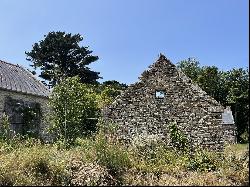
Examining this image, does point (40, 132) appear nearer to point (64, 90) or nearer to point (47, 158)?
point (64, 90)

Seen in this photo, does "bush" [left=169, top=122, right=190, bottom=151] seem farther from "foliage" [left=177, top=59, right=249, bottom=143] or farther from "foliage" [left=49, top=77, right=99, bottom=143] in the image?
"foliage" [left=177, top=59, right=249, bottom=143]

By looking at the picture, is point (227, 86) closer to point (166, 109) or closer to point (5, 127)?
point (166, 109)

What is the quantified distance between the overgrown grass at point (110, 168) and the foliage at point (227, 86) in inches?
1477

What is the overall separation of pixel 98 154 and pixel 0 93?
14578mm

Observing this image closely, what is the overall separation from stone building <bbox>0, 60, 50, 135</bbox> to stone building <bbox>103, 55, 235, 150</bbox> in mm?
7411

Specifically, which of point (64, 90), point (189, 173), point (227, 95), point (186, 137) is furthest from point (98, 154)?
point (227, 95)

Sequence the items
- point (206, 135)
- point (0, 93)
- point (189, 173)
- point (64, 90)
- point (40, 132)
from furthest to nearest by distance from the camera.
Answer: point (40, 132) < point (0, 93) < point (64, 90) < point (206, 135) < point (189, 173)

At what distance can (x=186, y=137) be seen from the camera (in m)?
18.6

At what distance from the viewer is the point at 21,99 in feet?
88.7

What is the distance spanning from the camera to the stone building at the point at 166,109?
18531 millimetres

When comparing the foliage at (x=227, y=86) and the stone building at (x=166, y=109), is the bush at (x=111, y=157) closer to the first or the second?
the stone building at (x=166, y=109)

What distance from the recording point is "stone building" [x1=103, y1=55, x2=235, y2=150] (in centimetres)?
1853

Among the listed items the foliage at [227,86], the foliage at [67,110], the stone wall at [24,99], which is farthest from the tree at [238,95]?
the foliage at [67,110]

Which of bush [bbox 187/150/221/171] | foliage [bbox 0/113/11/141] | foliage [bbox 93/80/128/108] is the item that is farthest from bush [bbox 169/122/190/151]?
foliage [bbox 93/80/128/108]
